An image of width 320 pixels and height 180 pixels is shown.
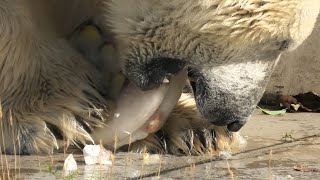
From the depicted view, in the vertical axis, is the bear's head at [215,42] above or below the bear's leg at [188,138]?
above

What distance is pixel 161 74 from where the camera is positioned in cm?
347

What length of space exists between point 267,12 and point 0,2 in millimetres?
1009

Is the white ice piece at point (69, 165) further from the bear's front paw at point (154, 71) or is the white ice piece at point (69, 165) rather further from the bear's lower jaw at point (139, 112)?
the bear's front paw at point (154, 71)

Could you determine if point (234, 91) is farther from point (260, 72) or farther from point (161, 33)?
point (161, 33)

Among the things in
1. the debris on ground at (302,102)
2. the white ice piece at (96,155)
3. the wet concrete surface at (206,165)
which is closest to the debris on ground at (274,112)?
the debris on ground at (302,102)

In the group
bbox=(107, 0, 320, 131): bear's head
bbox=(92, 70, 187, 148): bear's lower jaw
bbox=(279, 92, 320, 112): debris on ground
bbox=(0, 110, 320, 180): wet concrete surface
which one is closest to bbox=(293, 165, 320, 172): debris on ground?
bbox=(0, 110, 320, 180): wet concrete surface

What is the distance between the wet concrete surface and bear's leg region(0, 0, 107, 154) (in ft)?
0.30

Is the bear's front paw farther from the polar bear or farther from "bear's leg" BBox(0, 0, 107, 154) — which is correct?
"bear's leg" BBox(0, 0, 107, 154)

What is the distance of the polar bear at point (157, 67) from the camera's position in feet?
10.9

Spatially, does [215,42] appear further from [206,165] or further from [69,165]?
[69,165]

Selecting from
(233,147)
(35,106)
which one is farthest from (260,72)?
(35,106)

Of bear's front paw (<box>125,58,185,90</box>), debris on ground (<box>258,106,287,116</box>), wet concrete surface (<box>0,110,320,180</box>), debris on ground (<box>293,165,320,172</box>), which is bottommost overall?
debris on ground (<box>293,165,320,172</box>)

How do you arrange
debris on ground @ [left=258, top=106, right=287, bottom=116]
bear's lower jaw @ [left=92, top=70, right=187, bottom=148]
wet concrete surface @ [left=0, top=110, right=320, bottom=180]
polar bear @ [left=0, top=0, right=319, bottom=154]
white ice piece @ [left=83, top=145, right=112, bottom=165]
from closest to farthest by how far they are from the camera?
wet concrete surface @ [left=0, top=110, right=320, bottom=180] < white ice piece @ [left=83, top=145, right=112, bottom=165] < polar bear @ [left=0, top=0, right=319, bottom=154] < bear's lower jaw @ [left=92, top=70, right=187, bottom=148] < debris on ground @ [left=258, top=106, right=287, bottom=116]

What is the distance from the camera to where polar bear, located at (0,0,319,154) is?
3.32m
